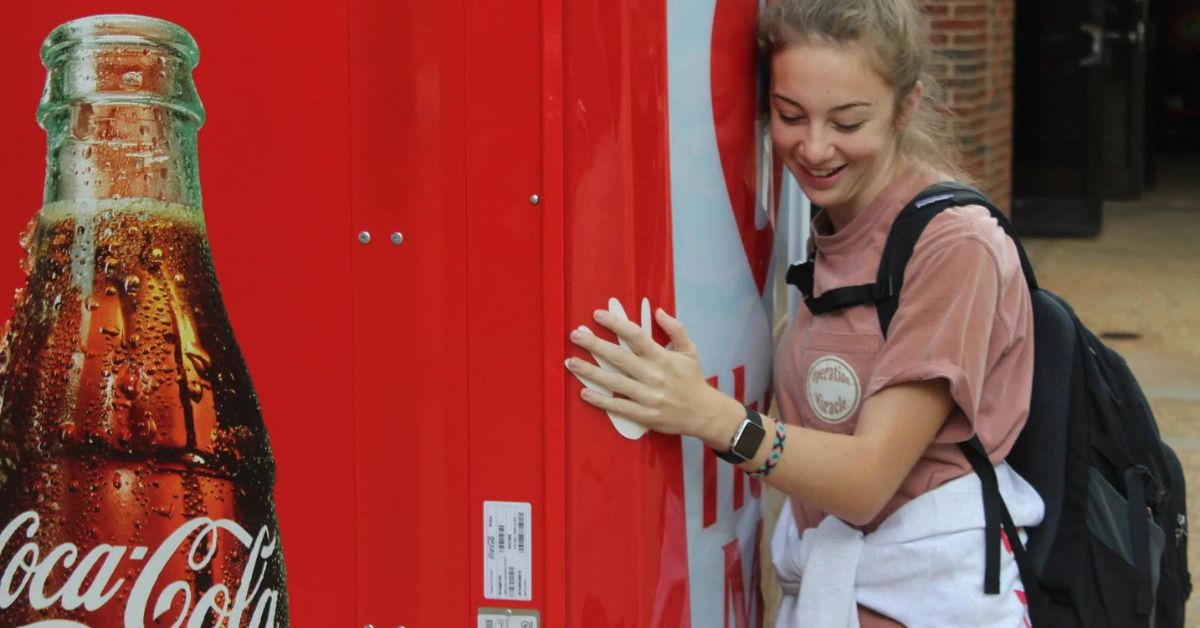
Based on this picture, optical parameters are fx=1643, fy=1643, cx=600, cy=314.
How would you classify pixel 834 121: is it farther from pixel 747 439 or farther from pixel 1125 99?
pixel 1125 99

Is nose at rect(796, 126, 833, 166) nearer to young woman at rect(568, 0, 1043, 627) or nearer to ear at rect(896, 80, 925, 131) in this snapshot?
young woman at rect(568, 0, 1043, 627)

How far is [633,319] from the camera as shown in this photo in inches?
82.3

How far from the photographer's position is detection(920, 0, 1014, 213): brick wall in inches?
388

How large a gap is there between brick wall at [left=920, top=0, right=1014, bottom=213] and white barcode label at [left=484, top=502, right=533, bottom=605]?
7.71 m

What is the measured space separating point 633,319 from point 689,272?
0.16 m

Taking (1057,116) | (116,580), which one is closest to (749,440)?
(116,580)

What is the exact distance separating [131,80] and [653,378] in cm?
76

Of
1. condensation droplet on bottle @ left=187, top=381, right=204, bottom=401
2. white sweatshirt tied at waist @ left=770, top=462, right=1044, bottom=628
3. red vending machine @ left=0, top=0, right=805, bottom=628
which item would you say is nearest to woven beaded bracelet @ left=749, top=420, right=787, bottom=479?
red vending machine @ left=0, top=0, right=805, bottom=628

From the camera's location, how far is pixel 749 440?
2.16 m

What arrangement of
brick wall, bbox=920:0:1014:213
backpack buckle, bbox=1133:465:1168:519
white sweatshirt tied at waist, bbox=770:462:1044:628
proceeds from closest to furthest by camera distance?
white sweatshirt tied at waist, bbox=770:462:1044:628 < backpack buckle, bbox=1133:465:1168:519 < brick wall, bbox=920:0:1014:213

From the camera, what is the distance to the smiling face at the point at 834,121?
7.26 feet

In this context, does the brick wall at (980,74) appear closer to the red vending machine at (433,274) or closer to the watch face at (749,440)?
the watch face at (749,440)

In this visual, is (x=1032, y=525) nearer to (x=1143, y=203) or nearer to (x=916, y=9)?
(x=916, y=9)

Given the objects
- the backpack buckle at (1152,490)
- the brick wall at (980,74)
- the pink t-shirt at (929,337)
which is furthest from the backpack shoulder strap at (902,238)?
the brick wall at (980,74)
